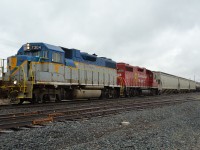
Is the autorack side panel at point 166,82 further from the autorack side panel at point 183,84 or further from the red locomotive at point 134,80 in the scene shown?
the autorack side panel at point 183,84

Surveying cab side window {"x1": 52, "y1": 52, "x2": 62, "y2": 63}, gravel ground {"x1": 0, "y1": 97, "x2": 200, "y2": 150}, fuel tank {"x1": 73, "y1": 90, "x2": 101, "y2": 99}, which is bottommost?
Result: gravel ground {"x1": 0, "y1": 97, "x2": 200, "y2": 150}

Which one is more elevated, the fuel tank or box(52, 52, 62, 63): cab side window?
box(52, 52, 62, 63): cab side window

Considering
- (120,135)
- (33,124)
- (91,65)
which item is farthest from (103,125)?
(91,65)

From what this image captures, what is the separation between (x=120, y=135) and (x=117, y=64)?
17.2m

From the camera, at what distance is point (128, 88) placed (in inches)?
920

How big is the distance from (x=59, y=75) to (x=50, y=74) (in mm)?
824

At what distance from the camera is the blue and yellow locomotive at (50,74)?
1269cm

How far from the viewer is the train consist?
12766 millimetres

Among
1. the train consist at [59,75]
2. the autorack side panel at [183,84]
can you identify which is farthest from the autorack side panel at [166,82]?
the train consist at [59,75]

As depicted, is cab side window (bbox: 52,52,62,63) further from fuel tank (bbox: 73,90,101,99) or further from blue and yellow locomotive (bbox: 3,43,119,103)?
fuel tank (bbox: 73,90,101,99)

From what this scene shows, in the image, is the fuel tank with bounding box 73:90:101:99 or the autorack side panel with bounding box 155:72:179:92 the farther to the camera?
the autorack side panel with bounding box 155:72:179:92

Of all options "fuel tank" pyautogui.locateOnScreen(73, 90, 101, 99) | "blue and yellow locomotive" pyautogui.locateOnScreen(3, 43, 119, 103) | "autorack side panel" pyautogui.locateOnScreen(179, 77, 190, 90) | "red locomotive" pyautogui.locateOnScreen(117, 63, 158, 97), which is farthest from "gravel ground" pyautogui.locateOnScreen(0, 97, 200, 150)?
"autorack side panel" pyautogui.locateOnScreen(179, 77, 190, 90)

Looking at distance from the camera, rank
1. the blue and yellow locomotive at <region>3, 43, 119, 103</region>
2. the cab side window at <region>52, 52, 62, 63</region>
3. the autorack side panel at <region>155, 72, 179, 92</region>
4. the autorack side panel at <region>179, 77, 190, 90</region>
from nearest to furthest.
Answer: the blue and yellow locomotive at <region>3, 43, 119, 103</region> < the cab side window at <region>52, 52, 62, 63</region> < the autorack side panel at <region>155, 72, 179, 92</region> < the autorack side panel at <region>179, 77, 190, 90</region>

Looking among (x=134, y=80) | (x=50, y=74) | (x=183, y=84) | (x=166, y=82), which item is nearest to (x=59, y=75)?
(x=50, y=74)
